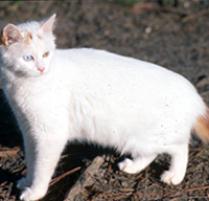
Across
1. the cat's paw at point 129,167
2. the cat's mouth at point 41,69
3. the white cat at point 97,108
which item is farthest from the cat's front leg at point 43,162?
the cat's paw at point 129,167

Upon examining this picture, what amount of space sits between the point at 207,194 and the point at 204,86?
1.32 metres

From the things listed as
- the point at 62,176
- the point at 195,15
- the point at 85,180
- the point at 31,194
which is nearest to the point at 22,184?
the point at 31,194

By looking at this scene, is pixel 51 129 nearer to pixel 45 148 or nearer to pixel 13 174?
pixel 45 148

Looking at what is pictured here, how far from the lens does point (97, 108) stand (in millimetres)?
3316

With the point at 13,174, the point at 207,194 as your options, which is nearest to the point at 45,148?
the point at 13,174

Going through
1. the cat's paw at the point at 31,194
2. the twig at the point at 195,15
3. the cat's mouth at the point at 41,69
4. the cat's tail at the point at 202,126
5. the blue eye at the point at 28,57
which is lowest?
the cat's paw at the point at 31,194

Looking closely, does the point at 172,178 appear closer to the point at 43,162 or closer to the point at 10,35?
the point at 43,162

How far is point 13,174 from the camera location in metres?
3.55

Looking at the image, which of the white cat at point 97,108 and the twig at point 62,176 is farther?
the twig at point 62,176

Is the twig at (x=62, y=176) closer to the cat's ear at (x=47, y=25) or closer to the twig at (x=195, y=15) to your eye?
the cat's ear at (x=47, y=25)

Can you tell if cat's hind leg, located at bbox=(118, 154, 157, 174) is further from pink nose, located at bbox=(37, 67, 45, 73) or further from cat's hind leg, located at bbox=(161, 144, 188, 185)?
pink nose, located at bbox=(37, 67, 45, 73)

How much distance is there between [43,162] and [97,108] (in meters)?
0.42

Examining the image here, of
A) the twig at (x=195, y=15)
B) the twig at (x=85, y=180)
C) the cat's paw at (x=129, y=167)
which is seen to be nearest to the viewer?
the twig at (x=85, y=180)

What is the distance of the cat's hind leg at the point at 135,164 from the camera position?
3.54 metres
